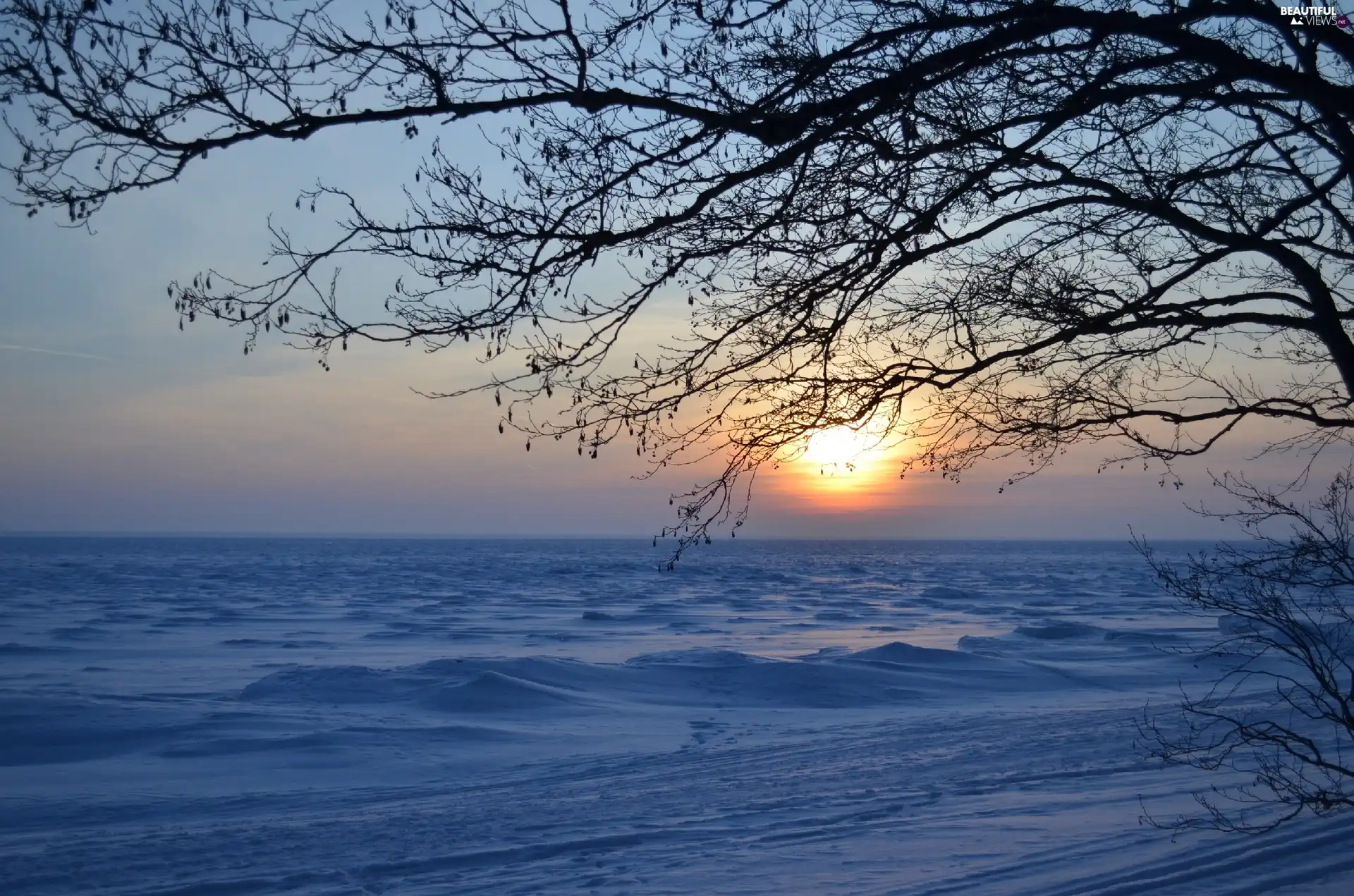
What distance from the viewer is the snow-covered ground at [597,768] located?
7.19 m

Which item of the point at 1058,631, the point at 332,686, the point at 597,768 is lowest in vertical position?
the point at 597,768

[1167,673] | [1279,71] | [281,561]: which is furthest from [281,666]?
[281,561]

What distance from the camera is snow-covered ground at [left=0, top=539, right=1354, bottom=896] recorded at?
7191 mm

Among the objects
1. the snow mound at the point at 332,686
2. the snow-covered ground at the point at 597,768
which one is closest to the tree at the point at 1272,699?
the snow-covered ground at the point at 597,768

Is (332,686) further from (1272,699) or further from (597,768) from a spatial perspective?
(1272,699)

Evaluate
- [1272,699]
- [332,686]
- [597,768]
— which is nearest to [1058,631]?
[1272,699]

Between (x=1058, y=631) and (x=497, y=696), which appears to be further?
(x=1058, y=631)

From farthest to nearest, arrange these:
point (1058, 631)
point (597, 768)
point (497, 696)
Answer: point (1058, 631), point (497, 696), point (597, 768)

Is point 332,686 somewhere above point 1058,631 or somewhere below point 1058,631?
below

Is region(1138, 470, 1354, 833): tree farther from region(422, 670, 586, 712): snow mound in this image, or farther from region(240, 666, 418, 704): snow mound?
region(240, 666, 418, 704): snow mound

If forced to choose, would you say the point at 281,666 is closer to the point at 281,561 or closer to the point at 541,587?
the point at 541,587

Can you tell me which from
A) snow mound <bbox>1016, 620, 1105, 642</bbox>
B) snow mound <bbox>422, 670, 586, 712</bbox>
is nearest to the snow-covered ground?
snow mound <bbox>422, 670, 586, 712</bbox>

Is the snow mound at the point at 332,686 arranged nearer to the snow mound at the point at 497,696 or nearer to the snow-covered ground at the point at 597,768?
the snow-covered ground at the point at 597,768

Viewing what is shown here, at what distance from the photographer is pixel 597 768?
433 inches
